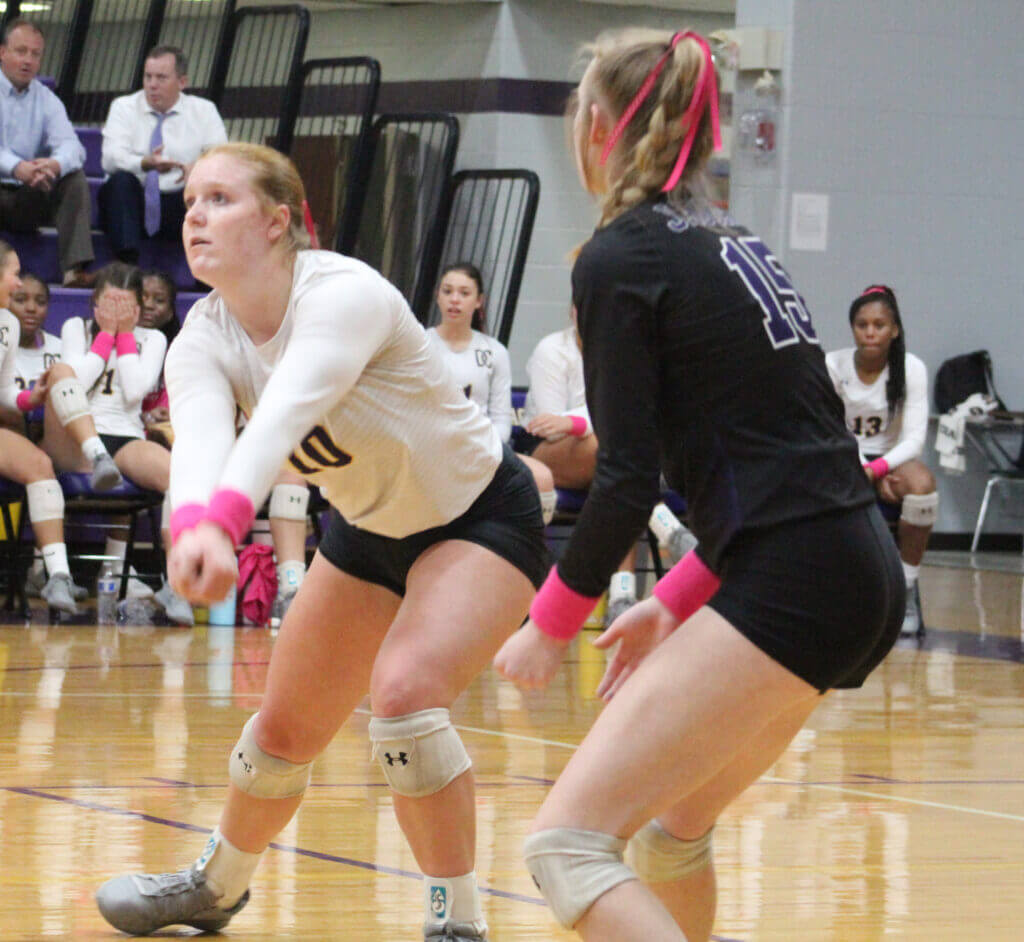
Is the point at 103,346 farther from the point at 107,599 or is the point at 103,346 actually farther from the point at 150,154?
the point at 150,154

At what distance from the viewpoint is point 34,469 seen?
663 cm

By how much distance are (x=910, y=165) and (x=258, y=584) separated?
4643 millimetres

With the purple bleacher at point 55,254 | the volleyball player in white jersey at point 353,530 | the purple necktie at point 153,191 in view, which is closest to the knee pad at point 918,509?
the purple bleacher at point 55,254

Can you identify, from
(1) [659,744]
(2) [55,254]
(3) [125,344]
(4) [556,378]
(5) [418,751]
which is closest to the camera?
(1) [659,744]

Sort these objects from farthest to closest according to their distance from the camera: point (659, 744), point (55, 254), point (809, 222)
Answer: point (809, 222) → point (55, 254) → point (659, 744)

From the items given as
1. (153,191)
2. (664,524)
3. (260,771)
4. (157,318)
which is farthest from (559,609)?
(153,191)

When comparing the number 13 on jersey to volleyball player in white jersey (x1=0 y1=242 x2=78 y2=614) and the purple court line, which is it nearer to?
the purple court line

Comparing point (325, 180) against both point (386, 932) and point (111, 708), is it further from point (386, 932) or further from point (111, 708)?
point (386, 932)

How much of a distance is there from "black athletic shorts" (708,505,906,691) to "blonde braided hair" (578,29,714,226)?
416 mm

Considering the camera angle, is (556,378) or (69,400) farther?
Answer: (556,378)

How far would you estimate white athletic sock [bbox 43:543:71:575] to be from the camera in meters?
6.68

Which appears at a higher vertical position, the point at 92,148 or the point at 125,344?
the point at 92,148

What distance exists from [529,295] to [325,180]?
4.45 feet

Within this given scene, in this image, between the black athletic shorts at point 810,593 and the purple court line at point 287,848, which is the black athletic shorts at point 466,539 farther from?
the black athletic shorts at point 810,593
